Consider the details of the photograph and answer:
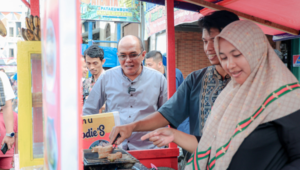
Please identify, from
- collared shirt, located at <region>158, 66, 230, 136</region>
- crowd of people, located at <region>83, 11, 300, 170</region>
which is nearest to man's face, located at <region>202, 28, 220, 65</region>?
crowd of people, located at <region>83, 11, 300, 170</region>

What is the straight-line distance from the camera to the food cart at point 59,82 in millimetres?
572

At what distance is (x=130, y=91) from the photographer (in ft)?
8.35

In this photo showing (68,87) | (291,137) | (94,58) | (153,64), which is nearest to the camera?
(68,87)

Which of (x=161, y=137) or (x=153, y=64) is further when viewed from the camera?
(x=153, y=64)

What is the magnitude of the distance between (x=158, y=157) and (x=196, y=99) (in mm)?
645

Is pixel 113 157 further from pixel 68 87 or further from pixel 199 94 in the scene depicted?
pixel 68 87

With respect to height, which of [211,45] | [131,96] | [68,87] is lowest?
[131,96]

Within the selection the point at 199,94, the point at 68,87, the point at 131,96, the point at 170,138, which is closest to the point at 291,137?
the point at 170,138

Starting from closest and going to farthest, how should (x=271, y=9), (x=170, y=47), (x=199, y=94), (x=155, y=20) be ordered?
1. (x=199, y=94)
2. (x=170, y=47)
3. (x=271, y=9)
4. (x=155, y=20)

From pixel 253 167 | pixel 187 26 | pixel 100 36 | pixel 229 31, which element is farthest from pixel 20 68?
pixel 100 36

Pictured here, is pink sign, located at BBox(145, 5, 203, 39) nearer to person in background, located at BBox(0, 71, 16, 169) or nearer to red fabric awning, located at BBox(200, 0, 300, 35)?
red fabric awning, located at BBox(200, 0, 300, 35)

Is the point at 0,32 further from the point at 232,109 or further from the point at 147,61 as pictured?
the point at 147,61

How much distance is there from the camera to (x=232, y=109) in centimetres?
141

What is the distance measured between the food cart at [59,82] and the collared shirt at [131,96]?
297 mm
